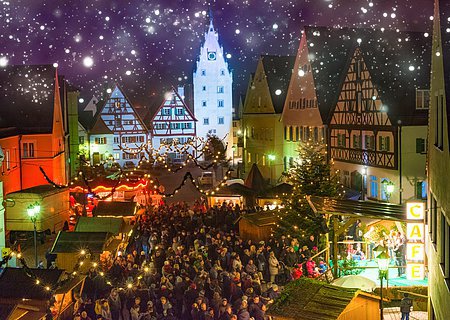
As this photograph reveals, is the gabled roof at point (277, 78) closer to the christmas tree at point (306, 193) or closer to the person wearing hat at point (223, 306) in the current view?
the christmas tree at point (306, 193)

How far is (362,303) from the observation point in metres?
13.3

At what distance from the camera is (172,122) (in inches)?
3142

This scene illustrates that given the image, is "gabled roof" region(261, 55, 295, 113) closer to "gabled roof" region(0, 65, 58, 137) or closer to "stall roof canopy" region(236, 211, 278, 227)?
"gabled roof" region(0, 65, 58, 137)

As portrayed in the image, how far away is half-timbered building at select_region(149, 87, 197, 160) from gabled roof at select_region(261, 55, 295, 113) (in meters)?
29.0

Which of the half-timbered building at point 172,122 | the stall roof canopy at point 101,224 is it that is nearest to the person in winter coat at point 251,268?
the stall roof canopy at point 101,224

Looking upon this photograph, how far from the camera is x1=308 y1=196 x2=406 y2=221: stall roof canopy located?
52.6 ft

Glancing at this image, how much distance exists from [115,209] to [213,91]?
56.3m

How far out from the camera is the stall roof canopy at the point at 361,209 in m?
16.0

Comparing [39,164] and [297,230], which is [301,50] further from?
[297,230]

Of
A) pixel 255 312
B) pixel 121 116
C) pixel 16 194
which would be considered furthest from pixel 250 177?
pixel 121 116

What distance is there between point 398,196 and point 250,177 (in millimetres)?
9139

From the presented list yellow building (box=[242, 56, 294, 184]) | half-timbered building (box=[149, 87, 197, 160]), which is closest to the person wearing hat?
yellow building (box=[242, 56, 294, 184])

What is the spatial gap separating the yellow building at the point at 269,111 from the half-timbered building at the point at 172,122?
26383 mm

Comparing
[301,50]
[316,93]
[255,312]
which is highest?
[301,50]
